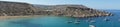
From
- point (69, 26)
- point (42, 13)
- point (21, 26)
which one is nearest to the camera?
point (21, 26)

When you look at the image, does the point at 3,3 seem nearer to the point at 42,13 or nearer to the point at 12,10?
the point at 12,10

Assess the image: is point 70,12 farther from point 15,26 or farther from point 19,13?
point 15,26

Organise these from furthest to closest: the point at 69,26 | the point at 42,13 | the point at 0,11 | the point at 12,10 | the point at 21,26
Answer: the point at 42,13 < the point at 12,10 < the point at 0,11 < the point at 69,26 < the point at 21,26

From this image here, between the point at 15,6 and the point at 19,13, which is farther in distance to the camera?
the point at 15,6

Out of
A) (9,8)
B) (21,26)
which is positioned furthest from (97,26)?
(9,8)

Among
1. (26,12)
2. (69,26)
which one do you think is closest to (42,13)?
(26,12)

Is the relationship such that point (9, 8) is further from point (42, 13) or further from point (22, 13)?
point (42, 13)

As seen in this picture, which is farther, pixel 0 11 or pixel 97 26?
pixel 0 11

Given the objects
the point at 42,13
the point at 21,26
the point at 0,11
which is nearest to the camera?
the point at 21,26
